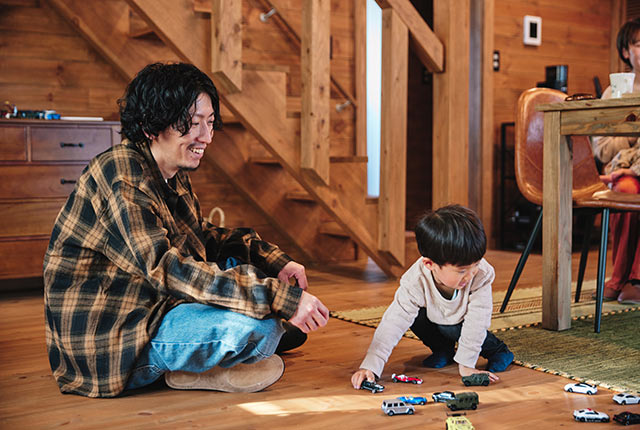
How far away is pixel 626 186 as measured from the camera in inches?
129

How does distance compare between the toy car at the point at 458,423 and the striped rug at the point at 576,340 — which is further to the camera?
the striped rug at the point at 576,340

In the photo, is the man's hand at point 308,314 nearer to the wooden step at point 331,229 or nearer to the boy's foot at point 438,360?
the boy's foot at point 438,360

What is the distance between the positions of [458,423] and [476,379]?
376 mm

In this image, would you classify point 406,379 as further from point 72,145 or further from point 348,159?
point 72,145

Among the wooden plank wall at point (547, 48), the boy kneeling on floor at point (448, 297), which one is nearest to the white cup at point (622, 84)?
the boy kneeling on floor at point (448, 297)

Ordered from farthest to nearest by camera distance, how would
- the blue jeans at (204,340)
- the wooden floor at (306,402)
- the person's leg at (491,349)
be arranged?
the person's leg at (491,349) → the blue jeans at (204,340) → the wooden floor at (306,402)

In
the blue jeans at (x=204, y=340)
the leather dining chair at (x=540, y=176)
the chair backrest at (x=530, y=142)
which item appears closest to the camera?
the blue jeans at (x=204, y=340)

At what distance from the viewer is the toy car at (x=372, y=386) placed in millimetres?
1912

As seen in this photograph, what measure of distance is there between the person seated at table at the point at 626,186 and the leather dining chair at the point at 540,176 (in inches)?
8.3

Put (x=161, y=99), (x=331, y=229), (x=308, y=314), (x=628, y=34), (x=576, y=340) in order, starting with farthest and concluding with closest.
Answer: (x=331, y=229), (x=628, y=34), (x=576, y=340), (x=161, y=99), (x=308, y=314)

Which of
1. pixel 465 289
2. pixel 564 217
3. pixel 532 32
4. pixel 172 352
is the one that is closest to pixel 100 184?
pixel 172 352

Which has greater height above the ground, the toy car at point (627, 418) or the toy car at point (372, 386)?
the toy car at point (627, 418)

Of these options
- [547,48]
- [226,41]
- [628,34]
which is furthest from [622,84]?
[547,48]

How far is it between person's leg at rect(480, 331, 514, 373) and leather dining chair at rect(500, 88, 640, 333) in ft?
2.40
